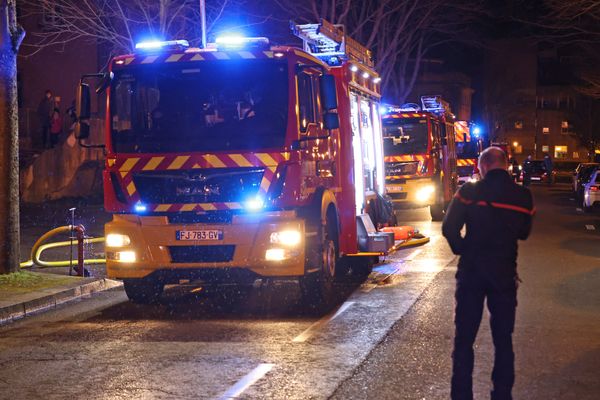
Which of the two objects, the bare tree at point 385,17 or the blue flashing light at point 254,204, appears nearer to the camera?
the blue flashing light at point 254,204

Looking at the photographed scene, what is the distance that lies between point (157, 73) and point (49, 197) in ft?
63.6

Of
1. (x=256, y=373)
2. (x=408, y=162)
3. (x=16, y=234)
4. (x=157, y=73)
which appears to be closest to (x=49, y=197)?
(x=408, y=162)

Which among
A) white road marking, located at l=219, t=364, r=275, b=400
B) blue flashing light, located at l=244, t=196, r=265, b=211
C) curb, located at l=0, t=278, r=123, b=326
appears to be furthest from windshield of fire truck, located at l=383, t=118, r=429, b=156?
white road marking, located at l=219, t=364, r=275, b=400

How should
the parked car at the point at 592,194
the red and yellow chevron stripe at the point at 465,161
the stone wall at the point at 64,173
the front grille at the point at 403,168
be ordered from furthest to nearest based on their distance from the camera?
the red and yellow chevron stripe at the point at 465,161, the stone wall at the point at 64,173, the parked car at the point at 592,194, the front grille at the point at 403,168

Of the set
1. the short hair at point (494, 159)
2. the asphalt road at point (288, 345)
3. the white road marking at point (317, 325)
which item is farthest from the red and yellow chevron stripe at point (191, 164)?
the short hair at point (494, 159)

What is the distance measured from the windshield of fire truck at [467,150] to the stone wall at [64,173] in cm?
1299

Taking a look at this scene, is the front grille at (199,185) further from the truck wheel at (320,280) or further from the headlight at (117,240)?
the truck wheel at (320,280)

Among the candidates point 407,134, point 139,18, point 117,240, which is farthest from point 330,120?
point 139,18

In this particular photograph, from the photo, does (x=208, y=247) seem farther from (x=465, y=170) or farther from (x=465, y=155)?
(x=465, y=155)

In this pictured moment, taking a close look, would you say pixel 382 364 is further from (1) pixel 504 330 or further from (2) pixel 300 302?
(2) pixel 300 302

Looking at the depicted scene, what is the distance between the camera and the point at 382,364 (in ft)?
24.0

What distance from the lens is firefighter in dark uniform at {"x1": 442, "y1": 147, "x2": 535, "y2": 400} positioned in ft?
18.1

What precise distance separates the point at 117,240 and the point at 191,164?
1.23 meters

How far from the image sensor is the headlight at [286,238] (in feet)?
31.3
